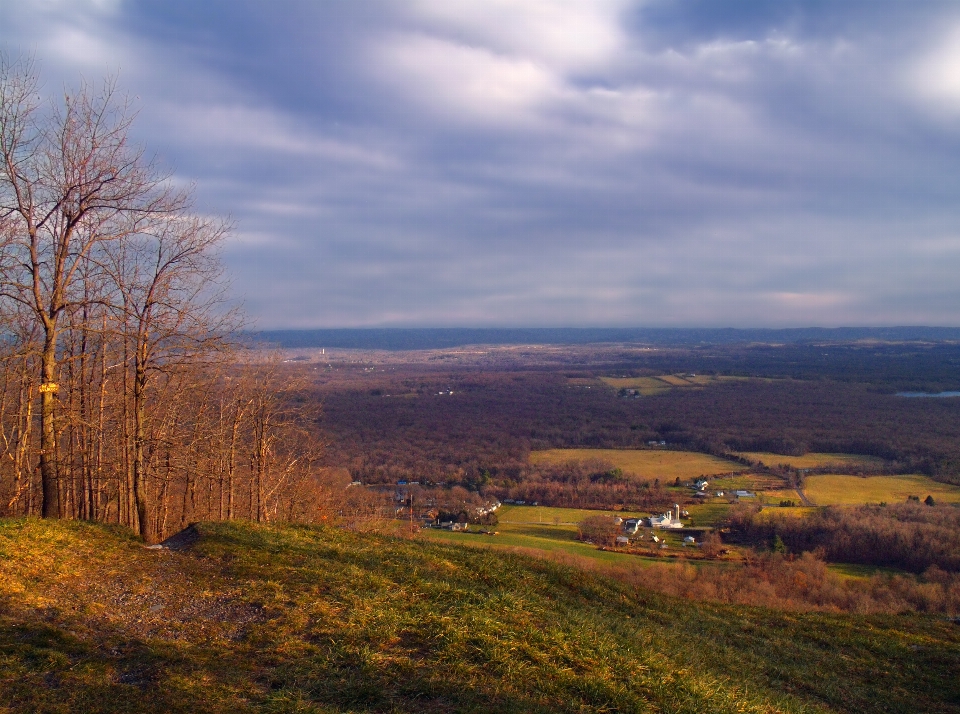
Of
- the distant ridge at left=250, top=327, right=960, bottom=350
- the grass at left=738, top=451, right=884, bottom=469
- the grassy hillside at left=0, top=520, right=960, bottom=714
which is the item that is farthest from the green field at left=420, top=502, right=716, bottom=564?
the distant ridge at left=250, top=327, right=960, bottom=350

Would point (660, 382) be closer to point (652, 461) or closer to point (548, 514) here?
point (652, 461)

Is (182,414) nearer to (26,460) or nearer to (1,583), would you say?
(26,460)

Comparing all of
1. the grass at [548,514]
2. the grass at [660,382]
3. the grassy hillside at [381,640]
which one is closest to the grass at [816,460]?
the grass at [548,514]

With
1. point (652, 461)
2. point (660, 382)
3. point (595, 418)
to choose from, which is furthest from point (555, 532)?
point (660, 382)

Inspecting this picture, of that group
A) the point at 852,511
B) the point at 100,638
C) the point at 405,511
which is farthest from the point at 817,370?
the point at 100,638

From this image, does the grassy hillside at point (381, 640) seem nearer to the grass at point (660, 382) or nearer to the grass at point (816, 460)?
the grass at point (816, 460)

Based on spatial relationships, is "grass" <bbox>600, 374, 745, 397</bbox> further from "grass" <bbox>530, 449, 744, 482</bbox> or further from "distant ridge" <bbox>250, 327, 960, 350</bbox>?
"distant ridge" <bbox>250, 327, 960, 350</bbox>
